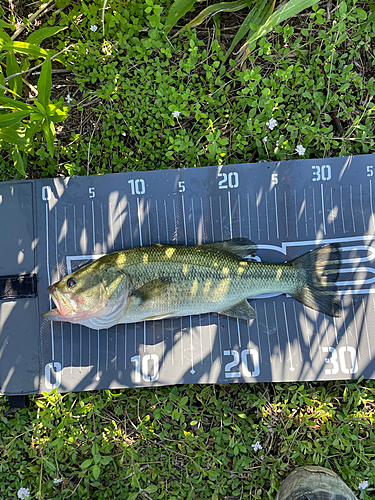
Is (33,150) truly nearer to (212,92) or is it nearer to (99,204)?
(99,204)

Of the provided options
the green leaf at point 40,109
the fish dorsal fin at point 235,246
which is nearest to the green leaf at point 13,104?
the green leaf at point 40,109

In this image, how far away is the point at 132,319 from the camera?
10.5ft

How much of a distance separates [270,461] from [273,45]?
4.35 meters

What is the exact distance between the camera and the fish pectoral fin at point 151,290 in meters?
3.09

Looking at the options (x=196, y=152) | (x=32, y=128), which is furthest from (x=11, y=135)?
(x=196, y=152)

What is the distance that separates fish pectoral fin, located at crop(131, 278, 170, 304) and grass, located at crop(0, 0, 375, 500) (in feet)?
3.58

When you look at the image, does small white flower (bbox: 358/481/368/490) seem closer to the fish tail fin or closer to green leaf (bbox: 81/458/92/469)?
the fish tail fin

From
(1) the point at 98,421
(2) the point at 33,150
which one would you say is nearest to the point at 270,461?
(1) the point at 98,421

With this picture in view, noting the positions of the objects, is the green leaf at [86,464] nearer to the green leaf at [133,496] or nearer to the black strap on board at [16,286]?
the green leaf at [133,496]

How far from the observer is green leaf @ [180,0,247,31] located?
11.0ft

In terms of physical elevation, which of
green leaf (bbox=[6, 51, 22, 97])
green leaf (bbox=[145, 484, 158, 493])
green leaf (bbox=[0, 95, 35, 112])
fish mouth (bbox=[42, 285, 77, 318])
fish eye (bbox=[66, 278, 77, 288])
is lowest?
green leaf (bbox=[145, 484, 158, 493])

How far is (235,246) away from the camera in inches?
130

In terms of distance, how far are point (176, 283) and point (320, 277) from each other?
1.45 m

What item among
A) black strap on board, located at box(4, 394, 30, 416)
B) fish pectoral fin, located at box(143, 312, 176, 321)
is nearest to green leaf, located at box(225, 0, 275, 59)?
fish pectoral fin, located at box(143, 312, 176, 321)
